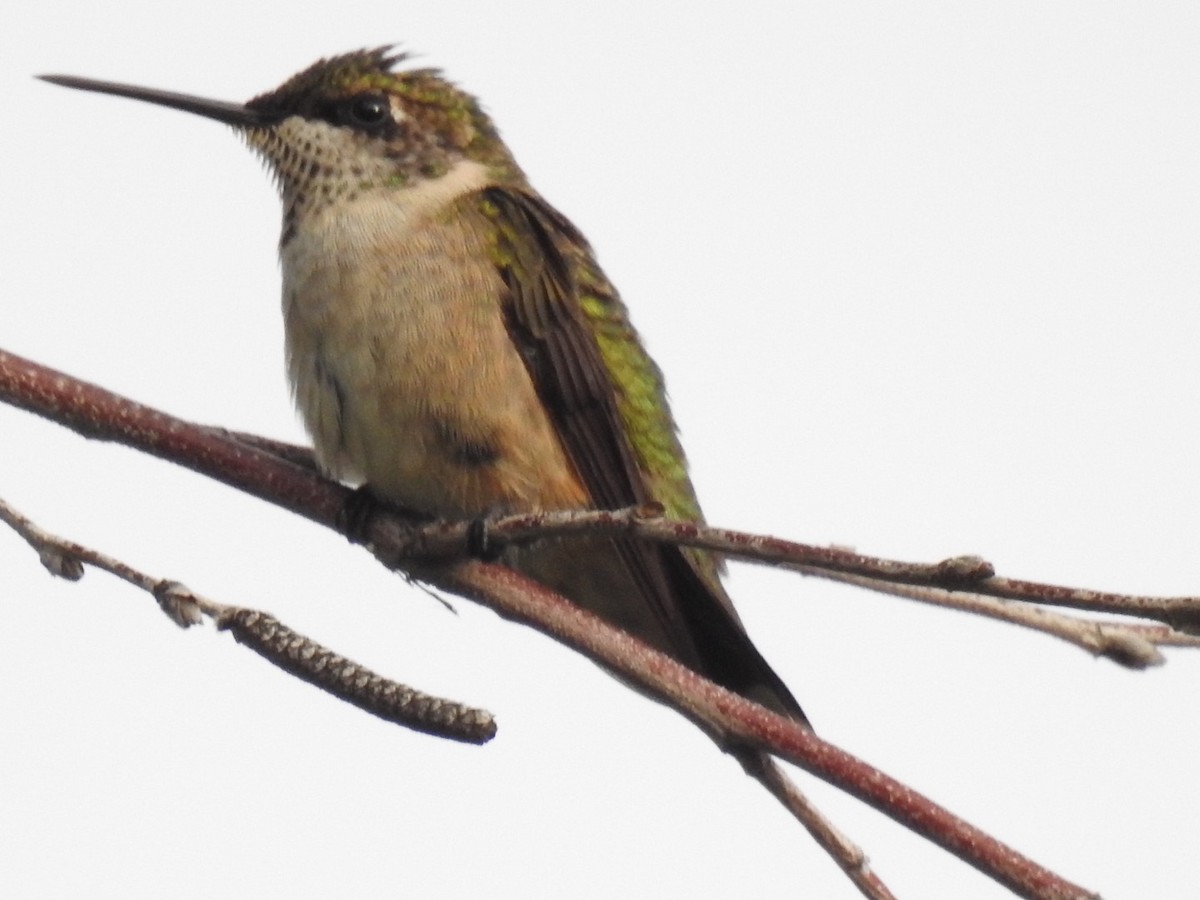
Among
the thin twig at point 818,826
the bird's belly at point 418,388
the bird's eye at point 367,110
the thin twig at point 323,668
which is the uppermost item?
the bird's eye at point 367,110

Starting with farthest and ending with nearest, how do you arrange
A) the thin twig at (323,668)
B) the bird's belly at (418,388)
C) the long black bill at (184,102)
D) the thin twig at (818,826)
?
the long black bill at (184,102) → the bird's belly at (418,388) → the thin twig at (323,668) → the thin twig at (818,826)

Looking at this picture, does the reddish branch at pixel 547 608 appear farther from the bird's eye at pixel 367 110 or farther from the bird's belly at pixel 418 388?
the bird's eye at pixel 367 110

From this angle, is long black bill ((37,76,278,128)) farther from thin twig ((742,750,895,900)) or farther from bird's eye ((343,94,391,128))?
thin twig ((742,750,895,900))

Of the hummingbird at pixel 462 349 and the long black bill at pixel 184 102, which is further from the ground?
the long black bill at pixel 184 102

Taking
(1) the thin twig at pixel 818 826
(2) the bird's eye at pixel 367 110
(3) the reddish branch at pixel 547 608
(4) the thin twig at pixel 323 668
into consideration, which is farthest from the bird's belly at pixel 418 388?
(1) the thin twig at pixel 818 826

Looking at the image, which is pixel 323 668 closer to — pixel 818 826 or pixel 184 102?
pixel 818 826

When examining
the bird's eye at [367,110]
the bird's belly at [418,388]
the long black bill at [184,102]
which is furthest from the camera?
the bird's eye at [367,110]

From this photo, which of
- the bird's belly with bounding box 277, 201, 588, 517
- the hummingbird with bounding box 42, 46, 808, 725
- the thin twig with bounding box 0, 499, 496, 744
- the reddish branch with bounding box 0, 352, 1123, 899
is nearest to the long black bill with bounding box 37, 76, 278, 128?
the hummingbird with bounding box 42, 46, 808, 725

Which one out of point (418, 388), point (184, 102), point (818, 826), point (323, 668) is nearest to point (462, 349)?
point (418, 388)

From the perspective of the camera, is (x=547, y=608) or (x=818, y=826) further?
(x=547, y=608)
